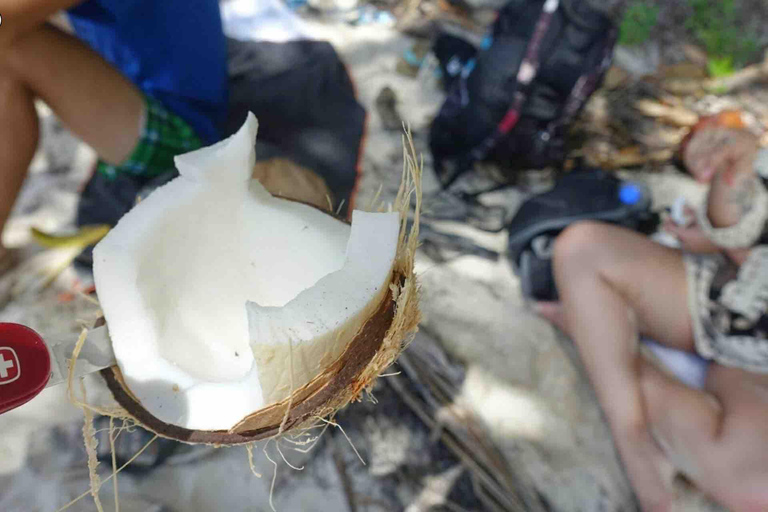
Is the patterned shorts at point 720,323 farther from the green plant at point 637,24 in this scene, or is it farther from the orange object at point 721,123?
the green plant at point 637,24

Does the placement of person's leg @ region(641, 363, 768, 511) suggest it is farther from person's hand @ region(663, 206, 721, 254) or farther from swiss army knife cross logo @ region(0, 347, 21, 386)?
swiss army knife cross logo @ region(0, 347, 21, 386)

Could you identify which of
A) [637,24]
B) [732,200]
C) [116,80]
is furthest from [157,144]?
[637,24]

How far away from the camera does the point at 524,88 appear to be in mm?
1761

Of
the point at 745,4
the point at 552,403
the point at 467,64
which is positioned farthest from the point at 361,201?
the point at 745,4

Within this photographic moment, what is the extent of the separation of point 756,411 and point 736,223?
44 cm

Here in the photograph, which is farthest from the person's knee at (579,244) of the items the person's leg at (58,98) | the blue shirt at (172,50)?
the person's leg at (58,98)

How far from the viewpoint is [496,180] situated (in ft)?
6.29

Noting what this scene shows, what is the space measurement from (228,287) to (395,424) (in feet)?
2.27

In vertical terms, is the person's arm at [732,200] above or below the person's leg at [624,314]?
above

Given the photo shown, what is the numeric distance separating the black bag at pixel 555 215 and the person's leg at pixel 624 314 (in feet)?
0.26

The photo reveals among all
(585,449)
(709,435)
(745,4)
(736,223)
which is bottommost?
(585,449)

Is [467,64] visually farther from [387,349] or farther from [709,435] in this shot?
[387,349]

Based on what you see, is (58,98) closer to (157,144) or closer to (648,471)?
(157,144)

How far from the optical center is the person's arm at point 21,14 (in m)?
0.99
